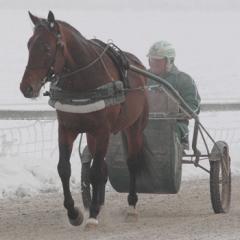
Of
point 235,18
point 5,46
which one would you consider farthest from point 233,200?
point 235,18

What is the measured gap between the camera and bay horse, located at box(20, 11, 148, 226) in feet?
19.8

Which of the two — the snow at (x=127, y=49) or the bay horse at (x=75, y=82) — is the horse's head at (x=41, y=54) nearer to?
the bay horse at (x=75, y=82)

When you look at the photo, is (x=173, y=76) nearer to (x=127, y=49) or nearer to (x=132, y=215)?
(x=132, y=215)

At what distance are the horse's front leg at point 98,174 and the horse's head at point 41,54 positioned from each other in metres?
0.77

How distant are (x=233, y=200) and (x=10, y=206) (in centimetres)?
240

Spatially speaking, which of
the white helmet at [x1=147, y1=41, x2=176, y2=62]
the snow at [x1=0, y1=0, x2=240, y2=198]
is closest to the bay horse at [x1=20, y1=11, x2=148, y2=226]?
the snow at [x1=0, y1=0, x2=240, y2=198]

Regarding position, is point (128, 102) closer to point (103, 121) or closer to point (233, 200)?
point (103, 121)

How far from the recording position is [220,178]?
798cm

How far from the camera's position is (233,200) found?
28.5 ft

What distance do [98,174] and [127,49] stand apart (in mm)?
26155

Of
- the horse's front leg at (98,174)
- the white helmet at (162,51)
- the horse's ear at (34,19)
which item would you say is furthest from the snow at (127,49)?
the white helmet at (162,51)

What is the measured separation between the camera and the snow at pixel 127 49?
31.6 feet

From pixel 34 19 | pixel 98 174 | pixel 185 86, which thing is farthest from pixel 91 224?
pixel 185 86

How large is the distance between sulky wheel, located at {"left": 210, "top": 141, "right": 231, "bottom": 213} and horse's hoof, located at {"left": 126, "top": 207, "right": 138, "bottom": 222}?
2.43 ft
